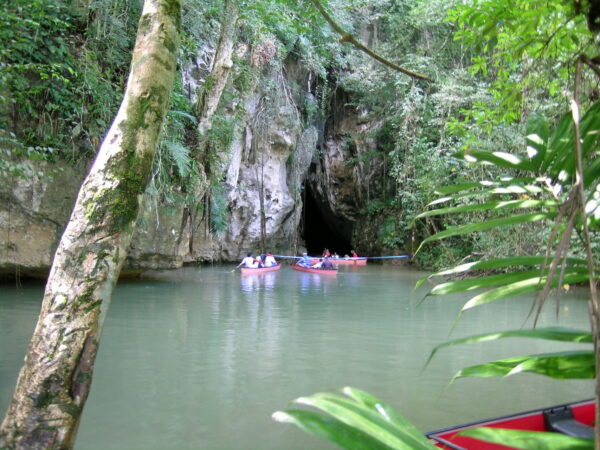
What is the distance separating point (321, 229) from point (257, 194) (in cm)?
891

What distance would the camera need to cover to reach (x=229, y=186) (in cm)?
1595

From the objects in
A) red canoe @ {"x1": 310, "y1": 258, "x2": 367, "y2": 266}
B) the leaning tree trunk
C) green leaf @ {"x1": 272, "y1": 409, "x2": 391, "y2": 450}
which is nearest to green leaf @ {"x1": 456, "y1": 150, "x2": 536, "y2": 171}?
green leaf @ {"x1": 272, "y1": 409, "x2": 391, "y2": 450}

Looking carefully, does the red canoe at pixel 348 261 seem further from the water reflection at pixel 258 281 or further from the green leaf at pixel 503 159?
the green leaf at pixel 503 159

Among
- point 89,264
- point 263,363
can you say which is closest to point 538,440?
point 89,264

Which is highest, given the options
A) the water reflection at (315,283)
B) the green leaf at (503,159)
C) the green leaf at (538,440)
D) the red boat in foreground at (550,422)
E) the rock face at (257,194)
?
the rock face at (257,194)

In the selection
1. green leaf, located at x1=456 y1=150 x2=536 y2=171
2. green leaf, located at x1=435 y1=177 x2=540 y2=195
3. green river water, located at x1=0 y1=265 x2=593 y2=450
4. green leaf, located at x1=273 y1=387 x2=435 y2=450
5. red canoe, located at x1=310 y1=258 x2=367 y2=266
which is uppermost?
green leaf, located at x1=456 y1=150 x2=536 y2=171

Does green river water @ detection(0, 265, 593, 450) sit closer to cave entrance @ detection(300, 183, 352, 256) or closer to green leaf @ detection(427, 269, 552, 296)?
green leaf @ detection(427, 269, 552, 296)

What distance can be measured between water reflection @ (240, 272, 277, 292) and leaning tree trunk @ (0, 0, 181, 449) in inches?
331

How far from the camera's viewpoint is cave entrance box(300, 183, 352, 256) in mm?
23609

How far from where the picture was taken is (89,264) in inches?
75.1

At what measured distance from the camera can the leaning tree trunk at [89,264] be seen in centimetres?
176

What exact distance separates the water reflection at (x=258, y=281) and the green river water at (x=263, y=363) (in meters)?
1.74

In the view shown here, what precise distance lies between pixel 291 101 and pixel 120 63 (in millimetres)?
8930

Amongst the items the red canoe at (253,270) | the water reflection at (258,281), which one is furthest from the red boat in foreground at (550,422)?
the red canoe at (253,270)
